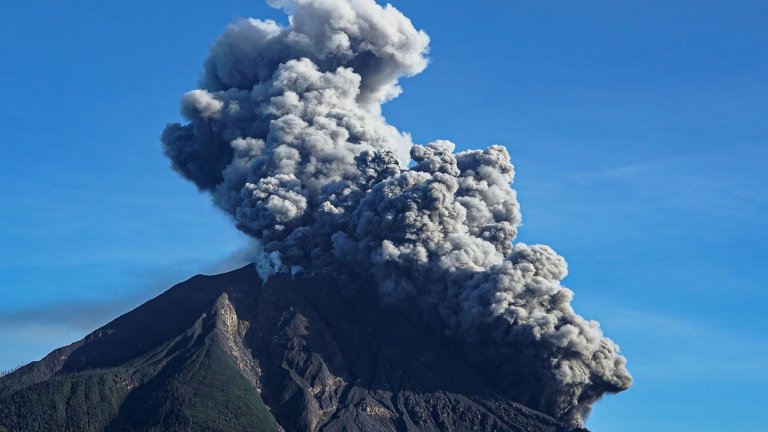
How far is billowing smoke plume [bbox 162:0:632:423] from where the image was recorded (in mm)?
134875

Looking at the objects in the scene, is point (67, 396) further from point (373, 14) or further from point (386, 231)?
point (373, 14)

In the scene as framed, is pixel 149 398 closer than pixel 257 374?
Yes

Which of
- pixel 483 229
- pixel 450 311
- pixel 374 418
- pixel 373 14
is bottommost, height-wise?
pixel 374 418

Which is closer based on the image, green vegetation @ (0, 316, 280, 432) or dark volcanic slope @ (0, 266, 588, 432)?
green vegetation @ (0, 316, 280, 432)

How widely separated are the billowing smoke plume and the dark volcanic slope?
346 cm

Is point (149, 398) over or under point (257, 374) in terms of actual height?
under

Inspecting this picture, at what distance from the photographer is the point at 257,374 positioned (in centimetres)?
14100

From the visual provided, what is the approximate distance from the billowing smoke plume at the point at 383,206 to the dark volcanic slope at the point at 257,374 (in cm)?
346

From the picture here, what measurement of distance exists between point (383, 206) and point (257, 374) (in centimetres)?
2022

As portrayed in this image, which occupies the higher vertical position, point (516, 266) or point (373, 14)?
point (373, 14)

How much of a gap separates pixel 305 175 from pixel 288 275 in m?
10.4

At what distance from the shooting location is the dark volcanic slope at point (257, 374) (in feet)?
429

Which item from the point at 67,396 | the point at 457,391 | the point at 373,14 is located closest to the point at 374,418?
the point at 457,391

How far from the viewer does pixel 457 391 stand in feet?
452
